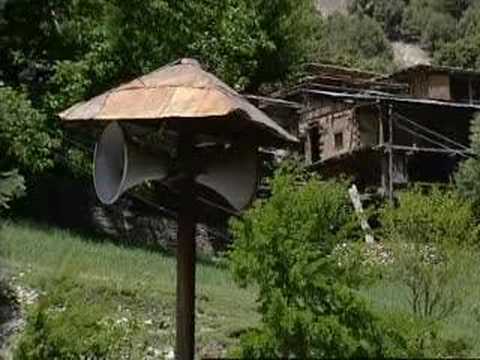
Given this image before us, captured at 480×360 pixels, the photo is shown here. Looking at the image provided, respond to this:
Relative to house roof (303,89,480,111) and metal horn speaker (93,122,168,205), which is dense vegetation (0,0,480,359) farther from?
house roof (303,89,480,111)

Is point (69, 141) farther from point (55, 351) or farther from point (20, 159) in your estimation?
point (55, 351)

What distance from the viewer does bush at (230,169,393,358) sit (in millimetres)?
7148

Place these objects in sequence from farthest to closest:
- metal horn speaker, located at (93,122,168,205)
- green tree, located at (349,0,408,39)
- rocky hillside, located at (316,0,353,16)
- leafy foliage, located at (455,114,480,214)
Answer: rocky hillside, located at (316,0,353,16) → green tree, located at (349,0,408,39) → leafy foliage, located at (455,114,480,214) → metal horn speaker, located at (93,122,168,205)

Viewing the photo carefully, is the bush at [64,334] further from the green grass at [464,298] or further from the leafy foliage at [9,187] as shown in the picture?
the green grass at [464,298]

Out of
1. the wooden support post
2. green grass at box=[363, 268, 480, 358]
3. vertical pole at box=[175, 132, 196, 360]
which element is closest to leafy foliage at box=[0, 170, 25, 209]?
green grass at box=[363, 268, 480, 358]

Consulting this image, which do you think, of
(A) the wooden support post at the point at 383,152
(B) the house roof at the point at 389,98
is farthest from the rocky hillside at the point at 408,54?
(A) the wooden support post at the point at 383,152

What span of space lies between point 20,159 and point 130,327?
38.9 ft

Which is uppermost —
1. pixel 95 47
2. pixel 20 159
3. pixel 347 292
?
pixel 95 47

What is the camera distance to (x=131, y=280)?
59.0ft

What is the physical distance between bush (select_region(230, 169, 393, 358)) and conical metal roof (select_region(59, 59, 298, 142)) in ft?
3.87

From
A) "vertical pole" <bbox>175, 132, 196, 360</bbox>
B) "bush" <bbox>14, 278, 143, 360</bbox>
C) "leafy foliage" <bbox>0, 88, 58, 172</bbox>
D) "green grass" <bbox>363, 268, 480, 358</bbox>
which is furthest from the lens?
"leafy foliage" <bbox>0, 88, 58, 172</bbox>

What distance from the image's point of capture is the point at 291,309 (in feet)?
24.3

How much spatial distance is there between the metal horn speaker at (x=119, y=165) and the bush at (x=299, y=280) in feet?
4.21

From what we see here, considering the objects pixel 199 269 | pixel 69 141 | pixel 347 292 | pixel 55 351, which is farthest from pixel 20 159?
pixel 347 292
